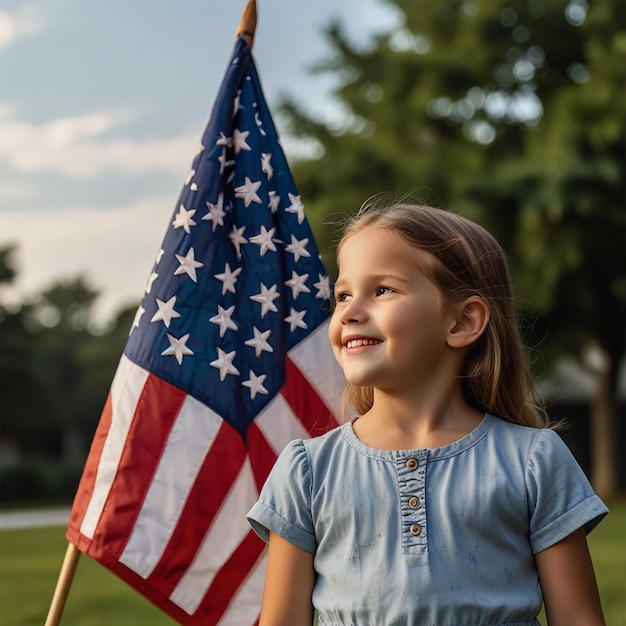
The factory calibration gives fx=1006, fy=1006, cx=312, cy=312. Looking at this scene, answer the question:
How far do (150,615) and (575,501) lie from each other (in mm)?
4852

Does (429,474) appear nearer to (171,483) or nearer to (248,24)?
(171,483)

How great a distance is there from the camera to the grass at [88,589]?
622cm

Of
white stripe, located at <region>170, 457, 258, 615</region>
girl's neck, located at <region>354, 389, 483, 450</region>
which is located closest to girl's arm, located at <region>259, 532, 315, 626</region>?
girl's neck, located at <region>354, 389, 483, 450</region>

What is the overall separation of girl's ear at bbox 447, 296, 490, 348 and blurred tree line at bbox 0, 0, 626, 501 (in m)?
14.2

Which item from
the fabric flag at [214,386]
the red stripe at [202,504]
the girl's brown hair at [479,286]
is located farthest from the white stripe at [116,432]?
the girl's brown hair at [479,286]

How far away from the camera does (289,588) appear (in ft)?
7.29

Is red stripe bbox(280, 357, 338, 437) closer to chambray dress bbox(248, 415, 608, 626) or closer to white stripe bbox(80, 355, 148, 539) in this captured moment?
white stripe bbox(80, 355, 148, 539)

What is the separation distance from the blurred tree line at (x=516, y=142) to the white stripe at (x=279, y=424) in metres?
13.4

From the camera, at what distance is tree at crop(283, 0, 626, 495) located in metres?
17.4

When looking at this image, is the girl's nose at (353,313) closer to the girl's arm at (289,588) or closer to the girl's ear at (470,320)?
the girl's ear at (470,320)

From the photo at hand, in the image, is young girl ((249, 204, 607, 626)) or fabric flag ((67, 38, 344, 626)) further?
fabric flag ((67, 38, 344, 626))

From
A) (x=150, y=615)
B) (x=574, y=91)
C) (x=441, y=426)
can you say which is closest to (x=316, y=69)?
(x=574, y=91)

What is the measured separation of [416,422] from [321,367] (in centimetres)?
94

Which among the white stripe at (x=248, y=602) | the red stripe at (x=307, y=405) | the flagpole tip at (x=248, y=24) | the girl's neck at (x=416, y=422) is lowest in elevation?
the white stripe at (x=248, y=602)
